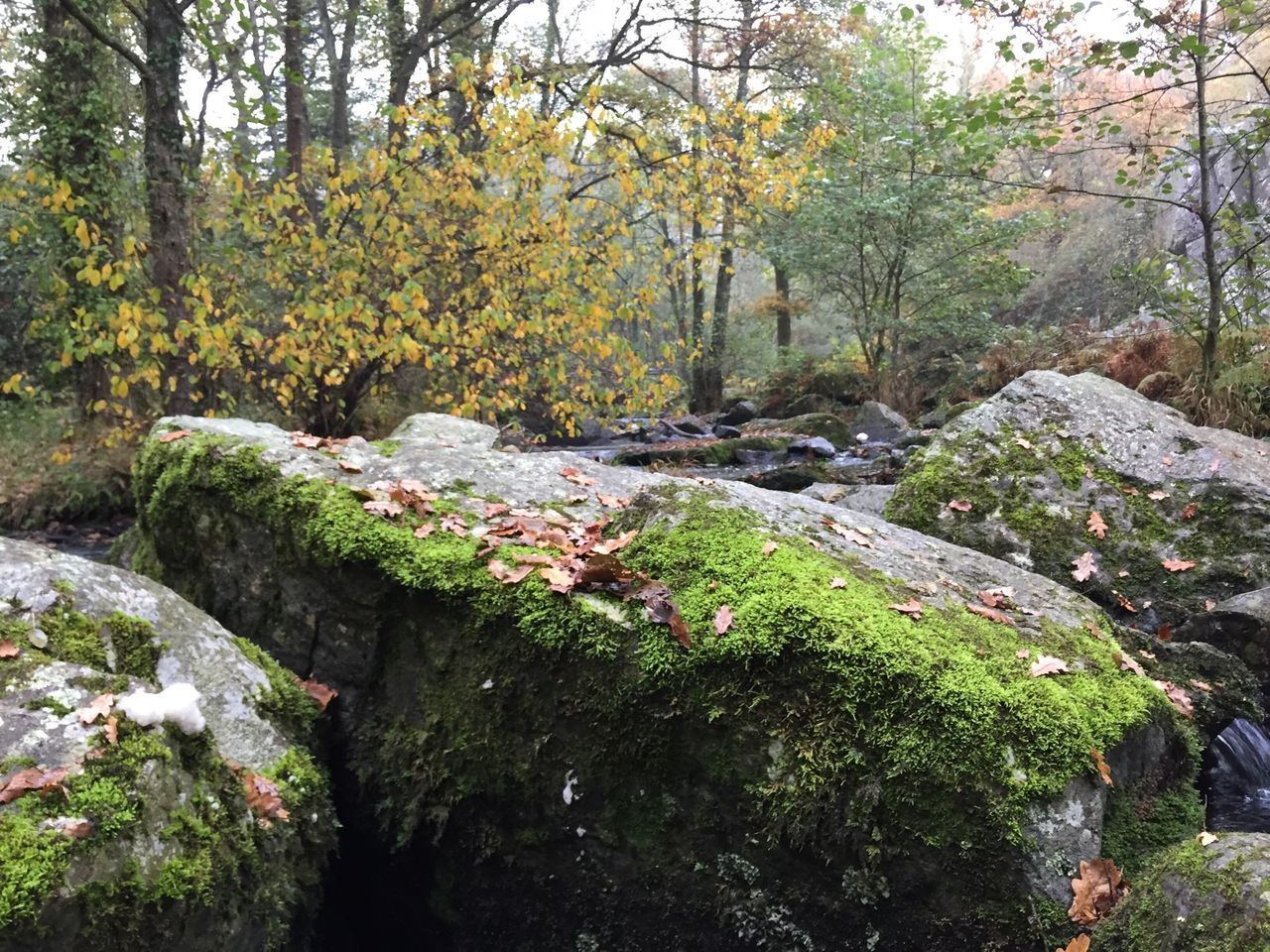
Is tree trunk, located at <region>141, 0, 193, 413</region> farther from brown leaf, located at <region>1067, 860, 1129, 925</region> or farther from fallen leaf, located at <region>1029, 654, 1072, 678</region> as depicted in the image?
brown leaf, located at <region>1067, 860, 1129, 925</region>

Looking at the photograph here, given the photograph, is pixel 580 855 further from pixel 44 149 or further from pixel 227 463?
pixel 44 149

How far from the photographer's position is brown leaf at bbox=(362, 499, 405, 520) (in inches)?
126

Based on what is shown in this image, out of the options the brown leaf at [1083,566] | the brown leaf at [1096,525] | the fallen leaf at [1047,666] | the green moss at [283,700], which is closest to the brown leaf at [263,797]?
the green moss at [283,700]

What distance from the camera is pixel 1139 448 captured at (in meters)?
5.20

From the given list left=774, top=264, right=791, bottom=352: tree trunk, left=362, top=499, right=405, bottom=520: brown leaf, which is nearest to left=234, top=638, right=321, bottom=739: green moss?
left=362, top=499, right=405, bottom=520: brown leaf

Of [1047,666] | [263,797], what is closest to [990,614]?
[1047,666]

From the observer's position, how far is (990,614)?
2908mm

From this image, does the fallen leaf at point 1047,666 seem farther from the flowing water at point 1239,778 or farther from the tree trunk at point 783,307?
the tree trunk at point 783,307

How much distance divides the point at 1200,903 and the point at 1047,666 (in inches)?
34.2

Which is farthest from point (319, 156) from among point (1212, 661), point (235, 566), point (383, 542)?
point (1212, 661)

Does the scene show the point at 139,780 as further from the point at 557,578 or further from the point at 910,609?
the point at 910,609

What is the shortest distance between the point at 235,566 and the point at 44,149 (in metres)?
10.3

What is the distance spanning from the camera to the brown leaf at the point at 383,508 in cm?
319

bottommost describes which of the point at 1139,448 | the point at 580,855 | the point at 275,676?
the point at 580,855
